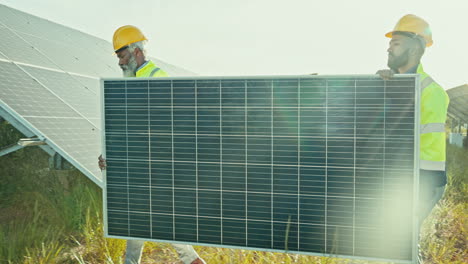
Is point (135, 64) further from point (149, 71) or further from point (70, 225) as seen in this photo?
point (70, 225)

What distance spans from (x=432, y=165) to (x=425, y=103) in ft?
2.00

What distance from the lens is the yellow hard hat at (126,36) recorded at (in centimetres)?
472

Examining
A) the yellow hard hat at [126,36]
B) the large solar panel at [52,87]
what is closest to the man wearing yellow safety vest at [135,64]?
the yellow hard hat at [126,36]

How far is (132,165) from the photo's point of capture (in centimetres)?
432

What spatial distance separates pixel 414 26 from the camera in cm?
398

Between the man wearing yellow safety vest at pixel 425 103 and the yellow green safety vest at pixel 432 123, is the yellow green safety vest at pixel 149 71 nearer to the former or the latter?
the man wearing yellow safety vest at pixel 425 103

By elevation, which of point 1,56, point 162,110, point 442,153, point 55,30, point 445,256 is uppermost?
point 55,30

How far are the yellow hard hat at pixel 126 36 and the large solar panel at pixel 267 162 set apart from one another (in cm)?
70

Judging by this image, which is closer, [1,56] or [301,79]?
[301,79]

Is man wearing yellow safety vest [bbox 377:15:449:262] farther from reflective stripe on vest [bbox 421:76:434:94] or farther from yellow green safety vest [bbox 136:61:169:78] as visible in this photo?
yellow green safety vest [bbox 136:61:169:78]

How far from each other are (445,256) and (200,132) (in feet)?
13.2

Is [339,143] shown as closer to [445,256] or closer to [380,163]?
[380,163]

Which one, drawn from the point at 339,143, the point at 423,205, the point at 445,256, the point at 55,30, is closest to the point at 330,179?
the point at 339,143

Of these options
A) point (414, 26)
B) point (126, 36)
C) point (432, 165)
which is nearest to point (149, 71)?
point (126, 36)
